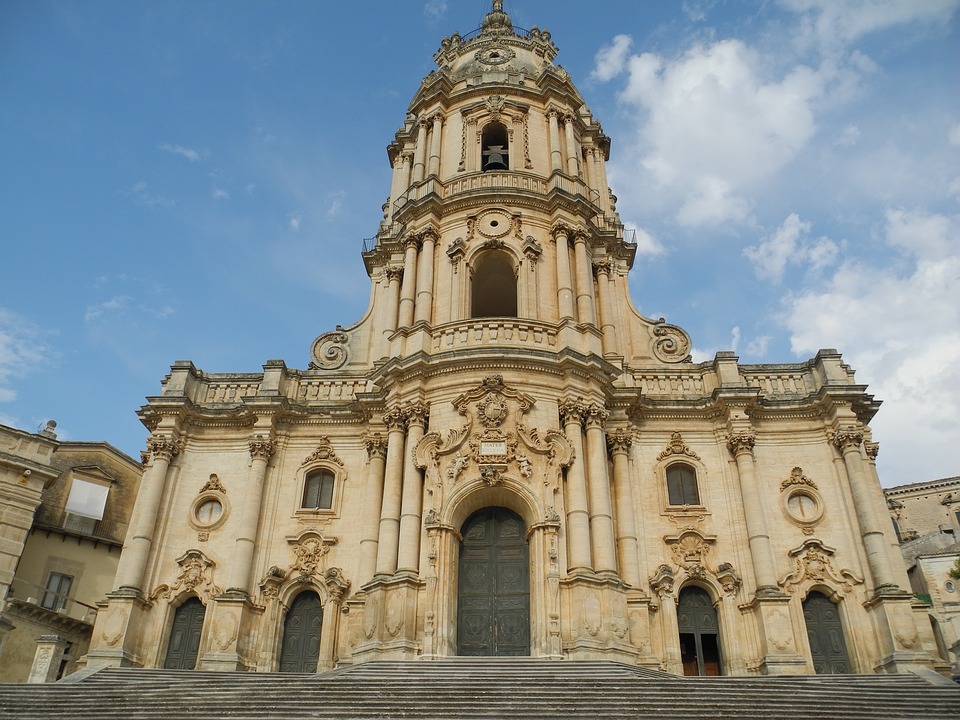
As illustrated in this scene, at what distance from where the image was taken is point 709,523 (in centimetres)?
2447

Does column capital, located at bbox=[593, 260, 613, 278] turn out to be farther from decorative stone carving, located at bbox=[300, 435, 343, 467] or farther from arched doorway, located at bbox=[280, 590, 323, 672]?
arched doorway, located at bbox=[280, 590, 323, 672]

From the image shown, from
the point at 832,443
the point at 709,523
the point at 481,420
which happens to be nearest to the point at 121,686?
the point at 481,420

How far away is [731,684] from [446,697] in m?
6.51

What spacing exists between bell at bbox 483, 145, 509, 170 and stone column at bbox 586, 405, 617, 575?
475 inches

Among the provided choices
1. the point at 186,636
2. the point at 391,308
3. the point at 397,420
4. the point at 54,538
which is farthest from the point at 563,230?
the point at 54,538

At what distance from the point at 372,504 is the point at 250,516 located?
3.99 meters

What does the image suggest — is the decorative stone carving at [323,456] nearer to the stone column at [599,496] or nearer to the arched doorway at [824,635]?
the stone column at [599,496]

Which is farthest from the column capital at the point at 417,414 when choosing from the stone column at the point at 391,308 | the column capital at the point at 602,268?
the column capital at the point at 602,268

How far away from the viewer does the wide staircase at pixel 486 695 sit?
15734mm

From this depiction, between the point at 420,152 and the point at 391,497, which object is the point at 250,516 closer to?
the point at 391,497

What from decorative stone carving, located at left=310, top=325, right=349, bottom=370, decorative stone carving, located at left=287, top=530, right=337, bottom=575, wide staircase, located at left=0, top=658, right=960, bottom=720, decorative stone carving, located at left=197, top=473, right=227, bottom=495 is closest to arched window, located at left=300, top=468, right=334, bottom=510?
decorative stone carving, located at left=287, top=530, right=337, bottom=575

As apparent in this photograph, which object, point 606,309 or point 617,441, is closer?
point 617,441

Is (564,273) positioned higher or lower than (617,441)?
higher

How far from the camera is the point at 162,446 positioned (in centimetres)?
2577
